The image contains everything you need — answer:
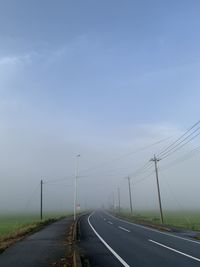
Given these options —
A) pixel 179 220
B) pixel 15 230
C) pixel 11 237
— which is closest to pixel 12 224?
pixel 15 230

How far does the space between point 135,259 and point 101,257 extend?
1489 mm

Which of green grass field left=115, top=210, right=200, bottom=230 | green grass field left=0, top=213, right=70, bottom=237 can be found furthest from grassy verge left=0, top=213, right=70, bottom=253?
green grass field left=115, top=210, right=200, bottom=230

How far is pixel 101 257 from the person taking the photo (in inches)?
581

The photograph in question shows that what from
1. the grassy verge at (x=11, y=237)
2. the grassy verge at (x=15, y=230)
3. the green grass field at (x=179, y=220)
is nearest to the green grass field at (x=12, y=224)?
the grassy verge at (x=15, y=230)

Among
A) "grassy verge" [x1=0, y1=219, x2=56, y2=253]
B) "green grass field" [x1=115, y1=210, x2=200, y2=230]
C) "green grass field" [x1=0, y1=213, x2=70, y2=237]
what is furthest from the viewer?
"green grass field" [x1=115, y1=210, x2=200, y2=230]

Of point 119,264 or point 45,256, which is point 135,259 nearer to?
point 119,264

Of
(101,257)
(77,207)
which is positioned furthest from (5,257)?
(77,207)

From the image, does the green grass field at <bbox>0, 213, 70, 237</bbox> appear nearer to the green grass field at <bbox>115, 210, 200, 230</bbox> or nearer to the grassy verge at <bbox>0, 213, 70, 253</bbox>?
the grassy verge at <bbox>0, 213, 70, 253</bbox>

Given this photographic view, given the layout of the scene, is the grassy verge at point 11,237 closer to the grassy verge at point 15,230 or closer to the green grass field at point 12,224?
the grassy verge at point 15,230

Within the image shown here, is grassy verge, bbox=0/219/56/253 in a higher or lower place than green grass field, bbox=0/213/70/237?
lower

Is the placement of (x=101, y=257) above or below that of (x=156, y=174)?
below

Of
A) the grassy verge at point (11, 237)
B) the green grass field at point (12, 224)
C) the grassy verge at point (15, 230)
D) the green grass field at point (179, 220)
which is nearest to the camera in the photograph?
the grassy verge at point (11, 237)

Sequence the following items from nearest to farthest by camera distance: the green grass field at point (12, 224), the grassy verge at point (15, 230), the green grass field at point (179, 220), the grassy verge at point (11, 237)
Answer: the grassy verge at point (11, 237)
the grassy verge at point (15, 230)
the green grass field at point (12, 224)
the green grass field at point (179, 220)

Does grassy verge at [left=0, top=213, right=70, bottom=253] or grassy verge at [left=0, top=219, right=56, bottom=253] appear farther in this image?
grassy verge at [left=0, top=213, right=70, bottom=253]
